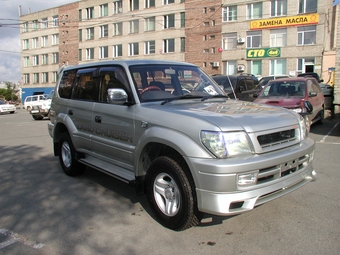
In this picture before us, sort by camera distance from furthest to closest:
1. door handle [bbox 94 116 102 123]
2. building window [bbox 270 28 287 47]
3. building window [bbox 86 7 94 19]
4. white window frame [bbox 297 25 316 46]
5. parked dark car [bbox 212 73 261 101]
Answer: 1. building window [bbox 86 7 94 19]
2. building window [bbox 270 28 287 47]
3. white window frame [bbox 297 25 316 46]
4. parked dark car [bbox 212 73 261 101]
5. door handle [bbox 94 116 102 123]

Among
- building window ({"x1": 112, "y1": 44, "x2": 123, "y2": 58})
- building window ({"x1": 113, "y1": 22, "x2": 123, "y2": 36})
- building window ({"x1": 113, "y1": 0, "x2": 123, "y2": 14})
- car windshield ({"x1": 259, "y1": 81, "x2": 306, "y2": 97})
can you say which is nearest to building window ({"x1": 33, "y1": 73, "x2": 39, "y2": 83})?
building window ({"x1": 112, "y1": 44, "x2": 123, "y2": 58})

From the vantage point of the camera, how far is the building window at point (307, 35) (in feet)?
94.9

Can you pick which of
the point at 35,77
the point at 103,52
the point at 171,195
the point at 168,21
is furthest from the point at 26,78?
the point at 171,195

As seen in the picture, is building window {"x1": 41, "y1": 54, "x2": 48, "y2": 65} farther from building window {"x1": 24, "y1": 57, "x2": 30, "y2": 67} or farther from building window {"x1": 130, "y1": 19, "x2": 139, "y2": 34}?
building window {"x1": 130, "y1": 19, "x2": 139, "y2": 34}

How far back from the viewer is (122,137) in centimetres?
435

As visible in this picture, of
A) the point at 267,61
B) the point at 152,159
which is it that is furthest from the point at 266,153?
the point at 267,61

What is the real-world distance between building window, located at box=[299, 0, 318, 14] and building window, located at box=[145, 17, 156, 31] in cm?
1632

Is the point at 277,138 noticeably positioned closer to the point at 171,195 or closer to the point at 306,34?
the point at 171,195

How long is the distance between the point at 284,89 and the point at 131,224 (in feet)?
27.3

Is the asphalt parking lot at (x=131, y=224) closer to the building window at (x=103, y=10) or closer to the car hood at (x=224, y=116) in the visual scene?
the car hood at (x=224, y=116)

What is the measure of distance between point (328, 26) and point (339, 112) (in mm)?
19104

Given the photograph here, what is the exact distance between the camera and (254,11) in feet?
103

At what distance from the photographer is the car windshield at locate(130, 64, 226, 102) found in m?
4.37

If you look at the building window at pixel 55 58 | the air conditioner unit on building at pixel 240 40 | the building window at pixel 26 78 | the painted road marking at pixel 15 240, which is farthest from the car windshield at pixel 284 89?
the building window at pixel 26 78
